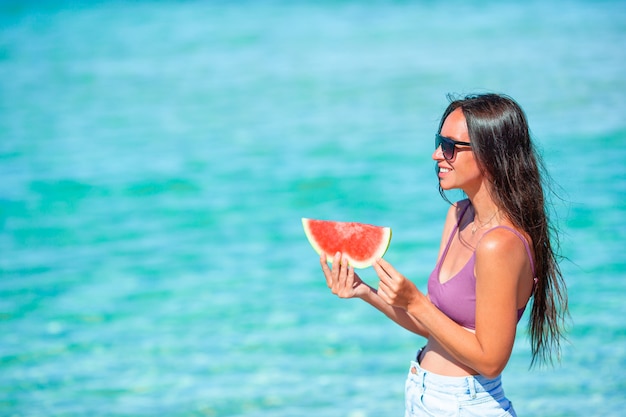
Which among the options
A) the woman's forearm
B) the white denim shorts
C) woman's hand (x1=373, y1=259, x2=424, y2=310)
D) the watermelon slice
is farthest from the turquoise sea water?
woman's hand (x1=373, y1=259, x2=424, y2=310)

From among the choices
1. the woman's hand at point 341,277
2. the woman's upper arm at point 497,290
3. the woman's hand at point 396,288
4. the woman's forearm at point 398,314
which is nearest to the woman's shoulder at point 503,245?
the woman's upper arm at point 497,290

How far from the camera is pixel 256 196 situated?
10422 millimetres

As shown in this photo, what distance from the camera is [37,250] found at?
8914mm

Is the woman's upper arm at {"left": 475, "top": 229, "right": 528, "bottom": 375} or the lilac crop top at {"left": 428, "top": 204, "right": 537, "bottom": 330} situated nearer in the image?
the woman's upper arm at {"left": 475, "top": 229, "right": 528, "bottom": 375}

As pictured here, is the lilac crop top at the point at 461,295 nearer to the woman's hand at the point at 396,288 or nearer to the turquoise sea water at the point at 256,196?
the woman's hand at the point at 396,288

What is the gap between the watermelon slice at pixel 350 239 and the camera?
312cm

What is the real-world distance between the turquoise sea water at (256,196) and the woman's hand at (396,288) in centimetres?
311

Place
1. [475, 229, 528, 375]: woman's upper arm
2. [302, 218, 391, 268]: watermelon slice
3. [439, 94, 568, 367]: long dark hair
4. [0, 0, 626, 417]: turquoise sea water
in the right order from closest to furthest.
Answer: [475, 229, 528, 375]: woman's upper arm
[439, 94, 568, 367]: long dark hair
[302, 218, 391, 268]: watermelon slice
[0, 0, 626, 417]: turquoise sea water

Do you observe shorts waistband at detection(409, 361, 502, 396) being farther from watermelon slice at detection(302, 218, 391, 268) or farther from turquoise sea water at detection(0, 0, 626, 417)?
turquoise sea water at detection(0, 0, 626, 417)

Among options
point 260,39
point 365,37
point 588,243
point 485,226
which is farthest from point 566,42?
point 485,226

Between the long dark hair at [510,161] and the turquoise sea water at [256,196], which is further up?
the turquoise sea water at [256,196]

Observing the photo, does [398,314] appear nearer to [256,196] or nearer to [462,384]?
[462,384]

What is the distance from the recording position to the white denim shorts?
108 inches

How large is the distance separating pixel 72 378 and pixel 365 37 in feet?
46.4
